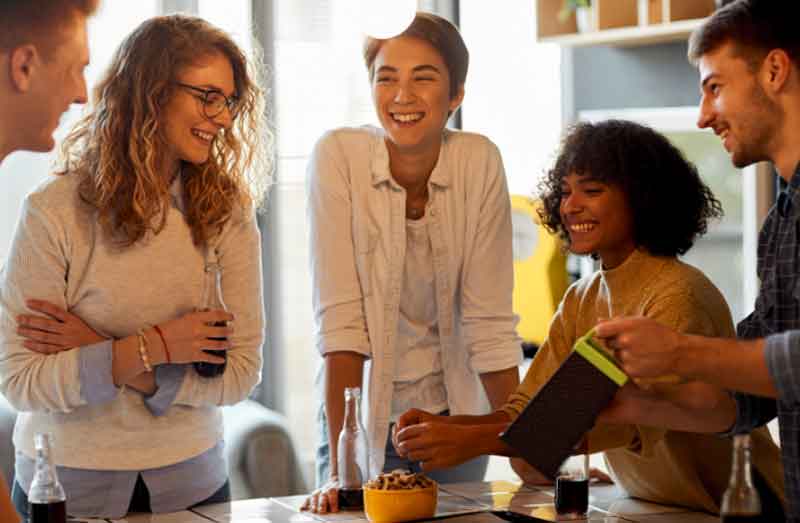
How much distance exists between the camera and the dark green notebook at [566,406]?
1976mm

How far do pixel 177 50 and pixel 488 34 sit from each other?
9.70ft

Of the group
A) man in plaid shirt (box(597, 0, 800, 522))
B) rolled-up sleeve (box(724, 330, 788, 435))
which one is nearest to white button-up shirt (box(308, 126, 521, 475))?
man in plaid shirt (box(597, 0, 800, 522))

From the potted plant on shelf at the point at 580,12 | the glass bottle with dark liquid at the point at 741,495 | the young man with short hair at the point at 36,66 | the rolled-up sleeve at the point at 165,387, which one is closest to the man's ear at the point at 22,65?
the young man with short hair at the point at 36,66

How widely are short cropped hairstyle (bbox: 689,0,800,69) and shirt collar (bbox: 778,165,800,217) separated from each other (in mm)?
198

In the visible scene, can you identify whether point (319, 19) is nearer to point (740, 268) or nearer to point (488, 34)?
point (488, 34)

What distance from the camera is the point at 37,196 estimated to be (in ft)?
8.18

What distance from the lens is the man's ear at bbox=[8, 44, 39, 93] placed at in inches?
64.5

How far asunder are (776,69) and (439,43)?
2.88 feet

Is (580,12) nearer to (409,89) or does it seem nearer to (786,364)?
(409,89)

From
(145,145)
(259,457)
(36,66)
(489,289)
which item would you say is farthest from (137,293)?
(259,457)

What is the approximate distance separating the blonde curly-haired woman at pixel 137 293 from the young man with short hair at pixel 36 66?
0.74 meters

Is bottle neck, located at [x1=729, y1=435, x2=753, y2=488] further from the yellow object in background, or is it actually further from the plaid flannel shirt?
the yellow object in background

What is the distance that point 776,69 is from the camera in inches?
84.7

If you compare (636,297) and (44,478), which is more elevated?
(636,297)
